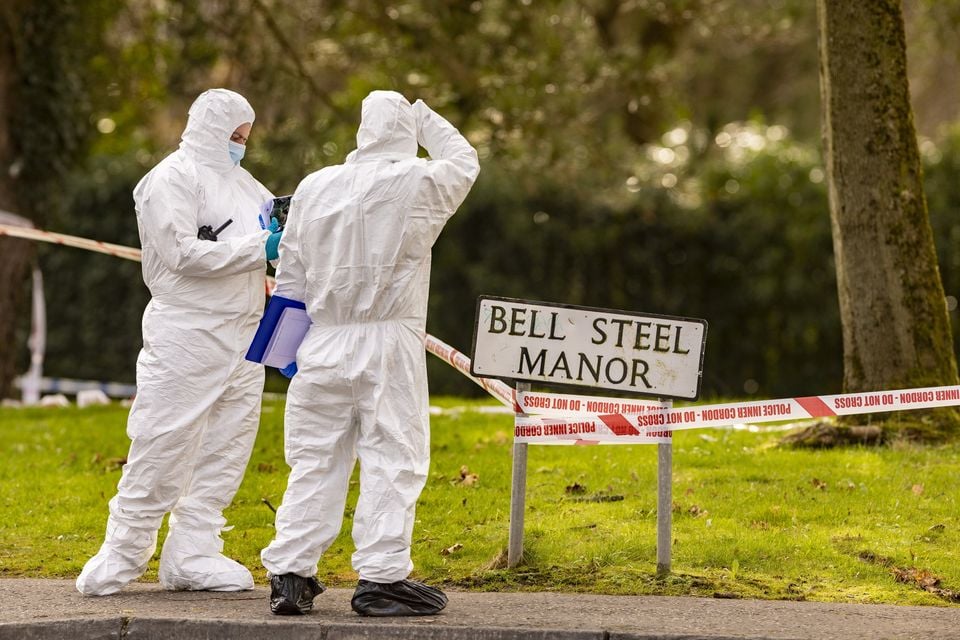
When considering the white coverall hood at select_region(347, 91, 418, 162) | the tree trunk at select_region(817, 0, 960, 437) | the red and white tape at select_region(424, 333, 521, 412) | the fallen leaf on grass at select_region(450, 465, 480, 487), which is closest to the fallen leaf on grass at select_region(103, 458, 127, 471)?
the fallen leaf on grass at select_region(450, 465, 480, 487)

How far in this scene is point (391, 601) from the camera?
518 cm

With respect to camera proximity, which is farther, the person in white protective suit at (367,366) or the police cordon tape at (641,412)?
the police cordon tape at (641,412)

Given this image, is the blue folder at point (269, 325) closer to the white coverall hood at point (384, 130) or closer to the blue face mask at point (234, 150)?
the white coverall hood at point (384, 130)

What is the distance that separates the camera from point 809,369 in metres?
15.6

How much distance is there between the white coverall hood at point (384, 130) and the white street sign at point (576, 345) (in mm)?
821

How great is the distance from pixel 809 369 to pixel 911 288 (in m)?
7.56

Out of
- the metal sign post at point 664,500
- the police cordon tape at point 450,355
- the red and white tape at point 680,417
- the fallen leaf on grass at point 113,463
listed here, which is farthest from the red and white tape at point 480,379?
the fallen leaf on grass at point 113,463

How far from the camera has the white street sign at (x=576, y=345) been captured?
577 cm

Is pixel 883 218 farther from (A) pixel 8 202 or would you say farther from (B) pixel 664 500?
(A) pixel 8 202

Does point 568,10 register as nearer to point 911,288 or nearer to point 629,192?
point 629,192

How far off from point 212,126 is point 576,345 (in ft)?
5.94

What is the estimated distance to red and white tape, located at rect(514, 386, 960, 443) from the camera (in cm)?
589

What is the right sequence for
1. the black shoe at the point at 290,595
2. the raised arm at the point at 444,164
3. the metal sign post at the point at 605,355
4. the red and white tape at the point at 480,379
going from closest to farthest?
1. the black shoe at the point at 290,595
2. the raised arm at the point at 444,164
3. the metal sign post at the point at 605,355
4. the red and white tape at the point at 480,379

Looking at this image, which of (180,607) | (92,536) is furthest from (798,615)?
(92,536)
